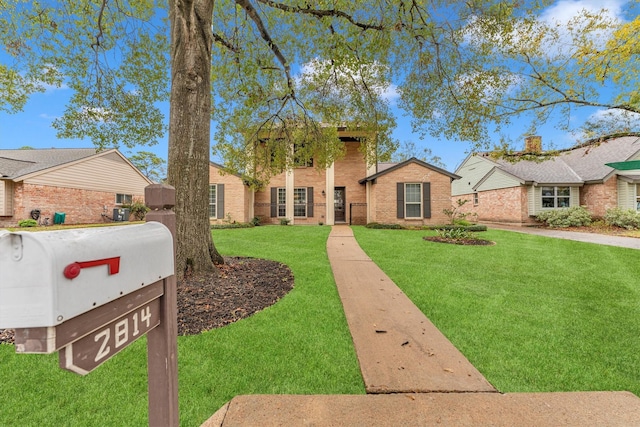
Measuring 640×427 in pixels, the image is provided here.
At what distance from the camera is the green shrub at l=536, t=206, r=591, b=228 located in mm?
14859

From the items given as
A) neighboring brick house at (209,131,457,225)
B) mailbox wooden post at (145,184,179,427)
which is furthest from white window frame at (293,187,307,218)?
mailbox wooden post at (145,184,179,427)

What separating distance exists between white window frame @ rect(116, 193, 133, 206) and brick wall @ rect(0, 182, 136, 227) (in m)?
0.37

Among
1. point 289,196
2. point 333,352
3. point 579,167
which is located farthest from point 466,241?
point 579,167

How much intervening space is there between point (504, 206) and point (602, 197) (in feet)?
15.5

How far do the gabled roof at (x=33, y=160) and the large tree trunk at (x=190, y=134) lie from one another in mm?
14951

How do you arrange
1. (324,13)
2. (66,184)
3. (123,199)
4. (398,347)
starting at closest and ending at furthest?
(398,347)
(324,13)
(66,184)
(123,199)

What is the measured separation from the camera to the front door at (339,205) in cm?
1662

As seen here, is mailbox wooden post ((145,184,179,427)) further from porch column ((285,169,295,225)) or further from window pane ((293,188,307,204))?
window pane ((293,188,307,204))

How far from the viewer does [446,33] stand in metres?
6.05

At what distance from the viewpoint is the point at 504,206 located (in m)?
18.4

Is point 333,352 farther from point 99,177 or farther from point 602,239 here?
point 99,177

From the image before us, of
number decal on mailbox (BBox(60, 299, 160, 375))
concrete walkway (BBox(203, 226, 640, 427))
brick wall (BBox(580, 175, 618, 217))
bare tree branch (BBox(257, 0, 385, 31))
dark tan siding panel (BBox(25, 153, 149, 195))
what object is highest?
bare tree branch (BBox(257, 0, 385, 31))

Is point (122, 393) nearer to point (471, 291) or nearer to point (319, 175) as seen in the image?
point (471, 291)

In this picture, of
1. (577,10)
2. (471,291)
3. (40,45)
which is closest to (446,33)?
(577,10)
